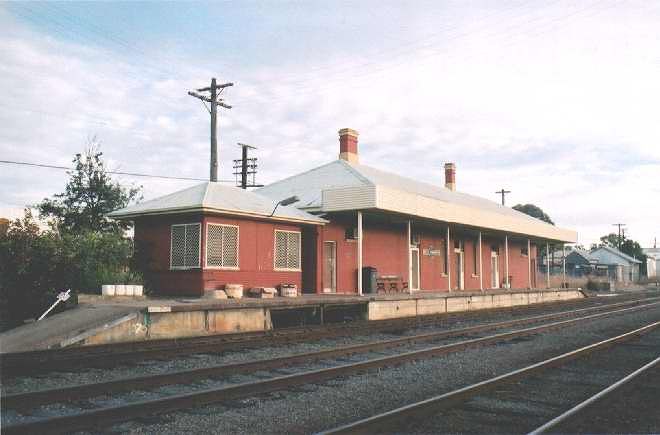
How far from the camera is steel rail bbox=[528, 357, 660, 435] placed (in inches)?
224

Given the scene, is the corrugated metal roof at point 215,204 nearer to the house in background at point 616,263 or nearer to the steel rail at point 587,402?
the steel rail at point 587,402

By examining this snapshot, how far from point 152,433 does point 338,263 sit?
1722cm

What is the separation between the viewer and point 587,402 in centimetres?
677

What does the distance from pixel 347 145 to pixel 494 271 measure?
40.7 ft

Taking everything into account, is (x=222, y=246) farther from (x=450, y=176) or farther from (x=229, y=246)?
(x=450, y=176)

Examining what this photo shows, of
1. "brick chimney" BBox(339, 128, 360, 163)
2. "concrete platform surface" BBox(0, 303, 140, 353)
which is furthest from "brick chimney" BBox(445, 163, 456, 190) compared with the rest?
"concrete platform surface" BBox(0, 303, 140, 353)

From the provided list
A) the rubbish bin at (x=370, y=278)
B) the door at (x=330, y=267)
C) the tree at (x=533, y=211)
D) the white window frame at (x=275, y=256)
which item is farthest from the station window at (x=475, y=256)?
the tree at (x=533, y=211)

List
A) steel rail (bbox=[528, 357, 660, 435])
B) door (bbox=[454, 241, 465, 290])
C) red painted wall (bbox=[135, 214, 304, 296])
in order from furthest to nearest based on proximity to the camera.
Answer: door (bbox=[454, 241, 465, 290]), red painted wall (bbox=[135, 214, 304, 296]), steel rail (bbox=[528, 357, 660, 435])

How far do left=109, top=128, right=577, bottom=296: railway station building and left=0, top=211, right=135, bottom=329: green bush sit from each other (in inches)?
58.6

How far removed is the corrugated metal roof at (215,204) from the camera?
1819 centimetres

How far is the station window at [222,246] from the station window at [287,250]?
191cm

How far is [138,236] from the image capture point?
19.8m

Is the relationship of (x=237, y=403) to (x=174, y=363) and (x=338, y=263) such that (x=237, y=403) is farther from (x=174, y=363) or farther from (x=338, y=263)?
(x=338, y=263)

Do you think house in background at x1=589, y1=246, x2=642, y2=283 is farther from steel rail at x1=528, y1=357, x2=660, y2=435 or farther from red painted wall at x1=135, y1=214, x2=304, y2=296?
steel rail at x1=528, y1=357, x2=660, y2=435
